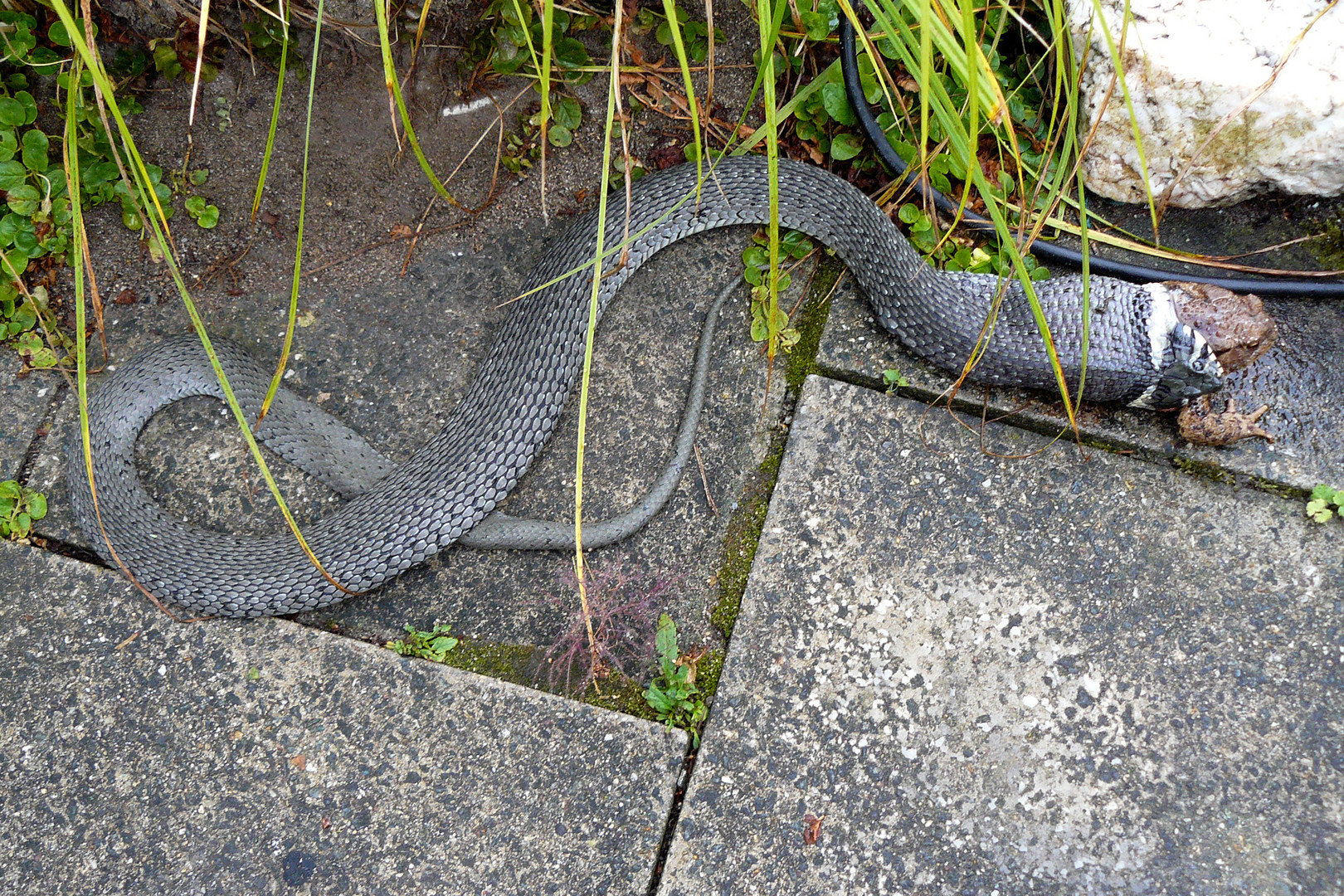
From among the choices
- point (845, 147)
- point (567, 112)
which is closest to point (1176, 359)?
point (845, 147)

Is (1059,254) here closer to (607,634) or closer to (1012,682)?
(1012,682)

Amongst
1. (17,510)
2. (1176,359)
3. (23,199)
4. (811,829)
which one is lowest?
(811,829)

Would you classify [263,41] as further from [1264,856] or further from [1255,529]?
[1264,856]

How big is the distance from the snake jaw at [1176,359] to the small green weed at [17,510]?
11.8 ft

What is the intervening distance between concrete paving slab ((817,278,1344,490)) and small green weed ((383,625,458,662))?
1.54m

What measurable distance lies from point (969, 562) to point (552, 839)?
1.53 meters

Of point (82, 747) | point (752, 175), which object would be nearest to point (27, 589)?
point (82, 747)

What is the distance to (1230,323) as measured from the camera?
8.48 feet

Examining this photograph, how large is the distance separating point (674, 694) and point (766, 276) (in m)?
1.45

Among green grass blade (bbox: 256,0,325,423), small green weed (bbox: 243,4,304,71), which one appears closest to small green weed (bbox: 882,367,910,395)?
green grass blade (bbox: 256,0,325,423)

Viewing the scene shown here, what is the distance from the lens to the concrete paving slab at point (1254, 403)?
275 centimetres

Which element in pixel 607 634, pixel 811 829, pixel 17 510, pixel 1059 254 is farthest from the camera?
pixel 1059 254

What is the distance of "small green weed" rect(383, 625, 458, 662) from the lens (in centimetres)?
270

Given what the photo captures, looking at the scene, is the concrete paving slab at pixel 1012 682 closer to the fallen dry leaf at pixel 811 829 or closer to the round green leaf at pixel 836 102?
the fallen dry leaf at pixel 811 829
